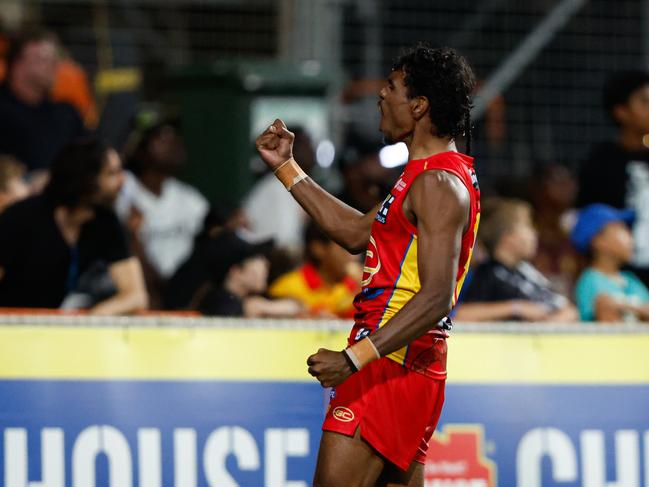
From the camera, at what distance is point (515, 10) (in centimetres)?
1426

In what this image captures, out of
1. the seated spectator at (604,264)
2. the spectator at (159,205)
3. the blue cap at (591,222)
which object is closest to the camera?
the seated spectator at (604,264)

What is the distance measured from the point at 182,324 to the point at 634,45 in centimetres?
855

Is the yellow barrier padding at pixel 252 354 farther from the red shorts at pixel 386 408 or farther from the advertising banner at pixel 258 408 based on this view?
the red shorts at pixel 386 408

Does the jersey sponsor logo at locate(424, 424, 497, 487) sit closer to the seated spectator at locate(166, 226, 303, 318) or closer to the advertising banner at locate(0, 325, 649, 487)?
the advertising banner at locate(0, 325, 649, 487)

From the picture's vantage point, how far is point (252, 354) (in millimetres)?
6613

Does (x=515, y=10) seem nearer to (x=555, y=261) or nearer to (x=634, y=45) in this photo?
(x=634, y=45)

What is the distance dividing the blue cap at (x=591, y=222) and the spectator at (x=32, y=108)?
3.55 meters

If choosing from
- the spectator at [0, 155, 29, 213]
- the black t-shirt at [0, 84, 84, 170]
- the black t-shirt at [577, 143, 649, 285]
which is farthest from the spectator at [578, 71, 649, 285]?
the black t-shirt at [0, 84, 84, 170]

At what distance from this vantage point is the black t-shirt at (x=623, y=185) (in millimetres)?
8539

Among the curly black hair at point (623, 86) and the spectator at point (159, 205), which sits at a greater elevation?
the curly black hair at point (623, 86)

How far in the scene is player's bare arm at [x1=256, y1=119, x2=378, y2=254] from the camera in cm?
557

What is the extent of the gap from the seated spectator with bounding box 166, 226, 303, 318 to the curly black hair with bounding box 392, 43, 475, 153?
3207 millimetres

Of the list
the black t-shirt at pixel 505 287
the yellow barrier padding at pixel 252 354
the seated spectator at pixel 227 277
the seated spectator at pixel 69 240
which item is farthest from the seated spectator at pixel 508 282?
the seated spectator at pixel 69 240

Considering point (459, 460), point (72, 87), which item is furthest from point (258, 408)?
point (72, 87)
